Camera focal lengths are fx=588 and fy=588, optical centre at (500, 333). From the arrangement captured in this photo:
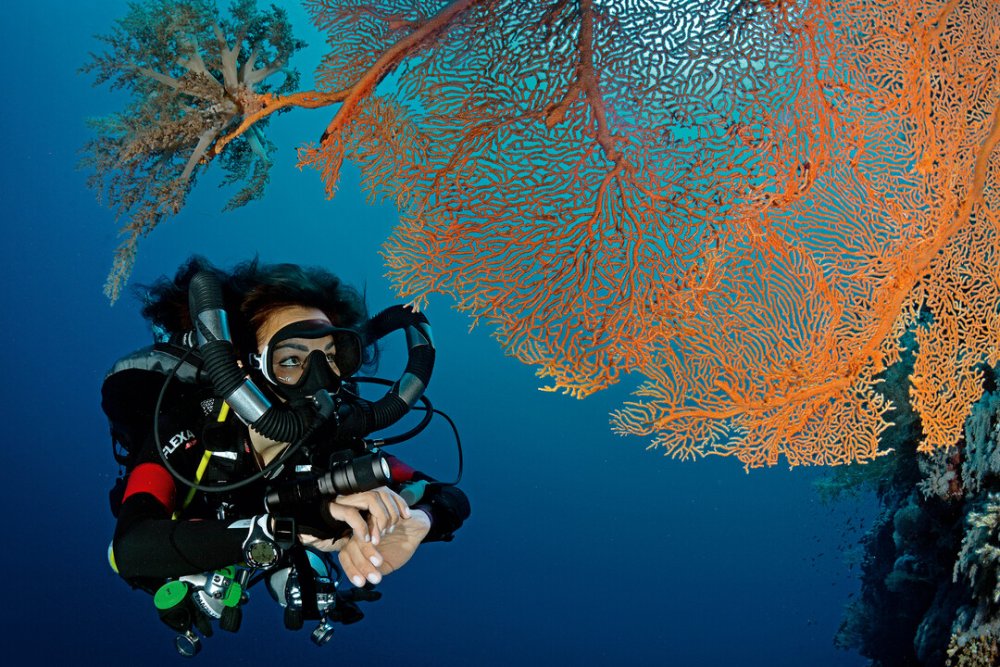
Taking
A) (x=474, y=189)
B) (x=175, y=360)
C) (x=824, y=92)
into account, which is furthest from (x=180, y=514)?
(x=824, y=92)

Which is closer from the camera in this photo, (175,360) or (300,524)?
(300,524)

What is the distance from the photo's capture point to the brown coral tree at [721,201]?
341 centimetres

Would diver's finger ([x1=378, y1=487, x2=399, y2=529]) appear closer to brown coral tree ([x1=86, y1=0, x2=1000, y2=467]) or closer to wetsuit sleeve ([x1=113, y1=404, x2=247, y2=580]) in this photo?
wetsuit sleeve ([x1=113, y1=404, x2=247, y2=580])

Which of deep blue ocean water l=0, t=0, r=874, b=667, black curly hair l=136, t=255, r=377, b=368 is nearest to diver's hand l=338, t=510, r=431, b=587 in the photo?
black curly hair l=136, t=255, r=377, b=368

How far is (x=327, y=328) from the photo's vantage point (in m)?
3.42

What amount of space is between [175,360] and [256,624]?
156ft

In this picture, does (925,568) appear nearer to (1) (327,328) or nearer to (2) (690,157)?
(2) (690,157)

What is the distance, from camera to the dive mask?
3.22 meters

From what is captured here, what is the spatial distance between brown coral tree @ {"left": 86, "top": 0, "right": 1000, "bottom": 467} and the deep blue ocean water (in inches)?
1102

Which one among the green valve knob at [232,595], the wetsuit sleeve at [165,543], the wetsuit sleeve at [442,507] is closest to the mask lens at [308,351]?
the wetsuit sleeve at [442,507]

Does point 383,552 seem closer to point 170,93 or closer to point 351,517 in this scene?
point 351,517

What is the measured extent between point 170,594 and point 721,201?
347cm

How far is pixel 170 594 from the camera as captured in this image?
2.64 metres

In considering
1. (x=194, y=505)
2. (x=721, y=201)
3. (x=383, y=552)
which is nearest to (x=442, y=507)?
(x=383, y=552)
